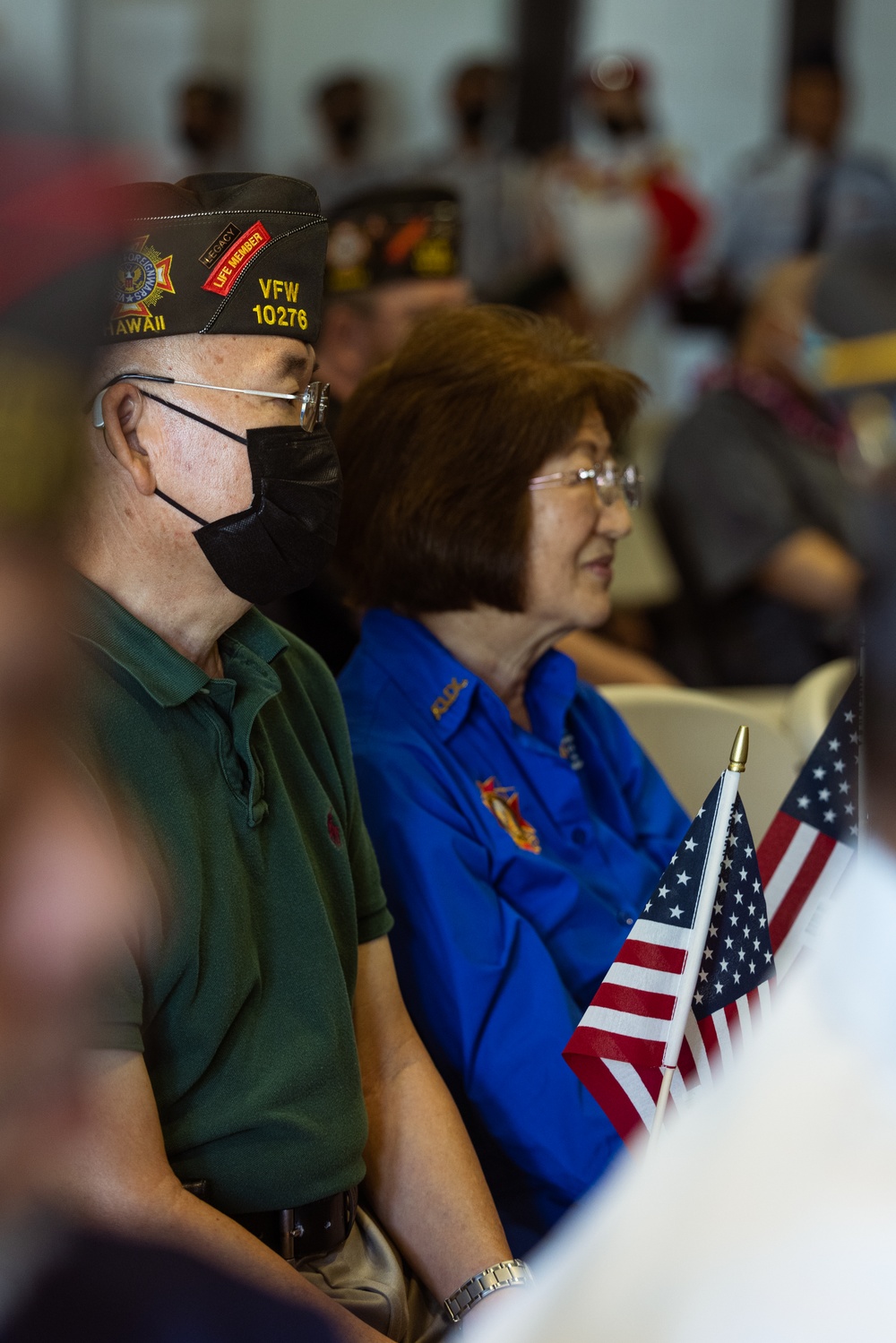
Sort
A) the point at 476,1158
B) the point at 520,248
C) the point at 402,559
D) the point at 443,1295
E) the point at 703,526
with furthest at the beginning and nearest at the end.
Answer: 1. the point at 520,248
2. the point at 703,526
3. the point at 402,559
4. the point at 476,1158
5. the point at 443,1295

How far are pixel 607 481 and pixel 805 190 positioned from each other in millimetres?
4631

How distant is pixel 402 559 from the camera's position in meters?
1.90

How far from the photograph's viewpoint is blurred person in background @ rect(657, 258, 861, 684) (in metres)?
3.90

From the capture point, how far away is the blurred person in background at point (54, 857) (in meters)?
0.69

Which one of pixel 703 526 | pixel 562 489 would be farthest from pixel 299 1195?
pixel 703 526

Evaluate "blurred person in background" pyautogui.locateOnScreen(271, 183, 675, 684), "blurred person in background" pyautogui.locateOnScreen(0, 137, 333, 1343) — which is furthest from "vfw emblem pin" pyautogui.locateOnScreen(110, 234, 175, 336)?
"blurred person in background" pyautogui.locateOnScreen(271, 183, 675, 684)

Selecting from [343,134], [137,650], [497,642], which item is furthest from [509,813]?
[343,134]

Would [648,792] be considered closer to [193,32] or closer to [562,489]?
[562,489]

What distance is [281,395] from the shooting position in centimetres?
139

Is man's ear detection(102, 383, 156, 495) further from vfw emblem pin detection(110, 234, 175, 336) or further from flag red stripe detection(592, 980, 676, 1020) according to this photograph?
flag red stripe detection(592, 980, 676, 1020)

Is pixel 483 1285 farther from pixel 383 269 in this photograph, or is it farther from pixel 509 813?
pixel 383 269

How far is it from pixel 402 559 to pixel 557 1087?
68cm

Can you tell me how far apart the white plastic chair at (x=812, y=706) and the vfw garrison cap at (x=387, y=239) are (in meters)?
1.18

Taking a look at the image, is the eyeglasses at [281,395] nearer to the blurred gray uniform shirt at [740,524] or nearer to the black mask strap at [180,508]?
the black mask strap at [180,508]
